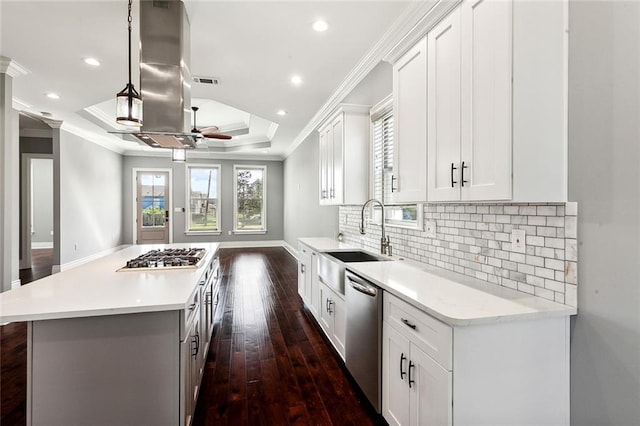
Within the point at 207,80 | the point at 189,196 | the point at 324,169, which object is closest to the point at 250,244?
the point at 189,196

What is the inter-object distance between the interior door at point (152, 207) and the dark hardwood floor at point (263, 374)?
603cm

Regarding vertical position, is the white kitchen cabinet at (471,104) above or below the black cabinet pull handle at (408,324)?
above

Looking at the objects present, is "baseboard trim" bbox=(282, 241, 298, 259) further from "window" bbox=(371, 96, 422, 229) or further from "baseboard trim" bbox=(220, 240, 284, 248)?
"window" bbox=(371, 96, 422, 229)

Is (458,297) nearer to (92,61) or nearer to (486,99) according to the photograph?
(486,99)

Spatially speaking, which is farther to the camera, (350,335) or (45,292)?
(350,335)

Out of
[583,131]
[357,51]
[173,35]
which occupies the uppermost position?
[357,51]

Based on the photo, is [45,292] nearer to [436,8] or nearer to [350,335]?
[350,335]

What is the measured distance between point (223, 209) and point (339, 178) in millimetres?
6880

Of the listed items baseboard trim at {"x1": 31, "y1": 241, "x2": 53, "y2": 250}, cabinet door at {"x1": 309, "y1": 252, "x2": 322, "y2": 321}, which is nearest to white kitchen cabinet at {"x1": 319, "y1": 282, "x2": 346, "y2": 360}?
cabinet door at {"x1": 309, "y1": 252, "x2": 322, "y2": 321}

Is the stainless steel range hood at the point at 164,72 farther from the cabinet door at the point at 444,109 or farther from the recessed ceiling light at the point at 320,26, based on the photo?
the cabinet door at the point at 444,109

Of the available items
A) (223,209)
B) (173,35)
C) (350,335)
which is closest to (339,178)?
(350,335)

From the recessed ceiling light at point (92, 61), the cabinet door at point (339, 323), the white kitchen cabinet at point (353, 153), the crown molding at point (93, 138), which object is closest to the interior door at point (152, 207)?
the crown molding at point (93, 138)

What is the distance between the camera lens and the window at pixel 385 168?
3021 mm

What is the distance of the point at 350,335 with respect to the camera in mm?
2395
